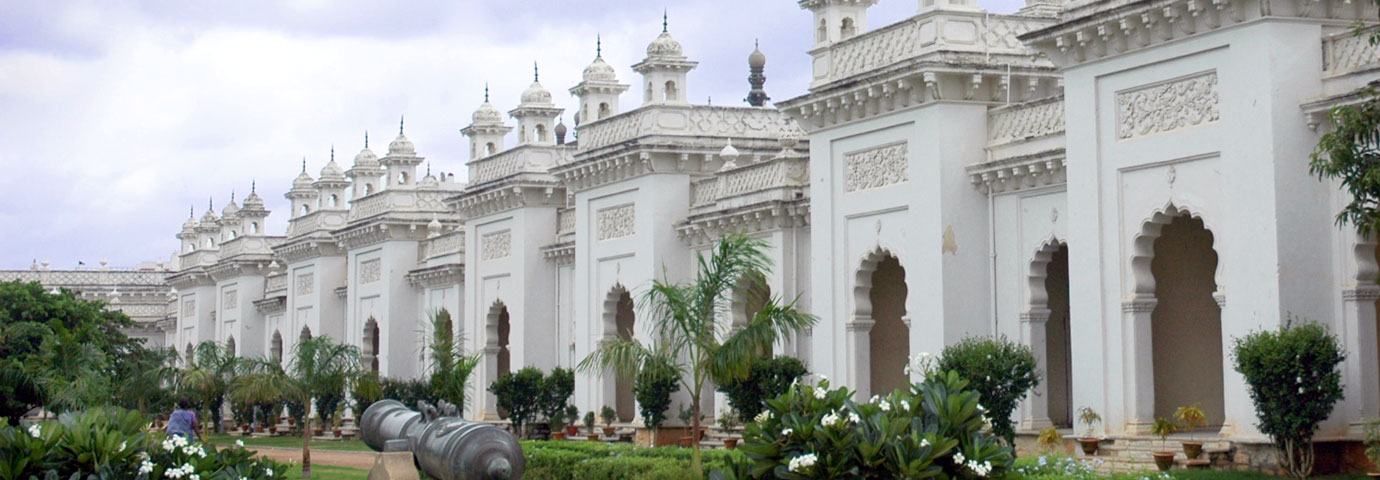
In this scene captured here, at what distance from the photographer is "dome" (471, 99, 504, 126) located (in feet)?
139

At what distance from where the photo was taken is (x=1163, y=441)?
2105cm

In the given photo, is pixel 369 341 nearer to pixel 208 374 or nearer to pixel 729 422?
pixel 208 374

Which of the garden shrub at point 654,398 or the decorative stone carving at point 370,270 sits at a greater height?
the decorative stone carving at point 370,270

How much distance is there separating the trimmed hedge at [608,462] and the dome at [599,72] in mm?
11467

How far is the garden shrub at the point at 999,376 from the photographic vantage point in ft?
73.8

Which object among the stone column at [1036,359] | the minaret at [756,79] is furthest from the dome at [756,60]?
the stone column at [1036,359]

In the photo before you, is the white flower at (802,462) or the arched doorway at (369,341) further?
the arched doorway at (369,341)

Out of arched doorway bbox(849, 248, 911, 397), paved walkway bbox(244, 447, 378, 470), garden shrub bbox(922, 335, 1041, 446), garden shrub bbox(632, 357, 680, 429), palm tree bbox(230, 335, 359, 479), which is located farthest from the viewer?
paved walkway bbox(244, 447, 378, 470)

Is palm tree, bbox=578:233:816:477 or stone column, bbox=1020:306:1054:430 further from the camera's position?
stone column, bbox=1020:306:1054:430

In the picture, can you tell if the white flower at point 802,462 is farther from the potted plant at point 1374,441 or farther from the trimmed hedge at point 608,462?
the trimmed hedge at point 608,462

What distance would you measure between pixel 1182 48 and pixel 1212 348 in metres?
5.04

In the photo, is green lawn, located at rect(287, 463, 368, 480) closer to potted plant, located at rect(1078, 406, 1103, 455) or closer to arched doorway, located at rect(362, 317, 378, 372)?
potted plant, located at rect(1078, 406, 1103, 455)

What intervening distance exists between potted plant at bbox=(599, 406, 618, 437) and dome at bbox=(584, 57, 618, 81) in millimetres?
6465

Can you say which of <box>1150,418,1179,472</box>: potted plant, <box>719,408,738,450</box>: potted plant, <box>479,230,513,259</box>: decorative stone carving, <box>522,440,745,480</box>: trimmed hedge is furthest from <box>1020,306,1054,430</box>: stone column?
<box>479,230,513,259</box>: decorative stone carving
